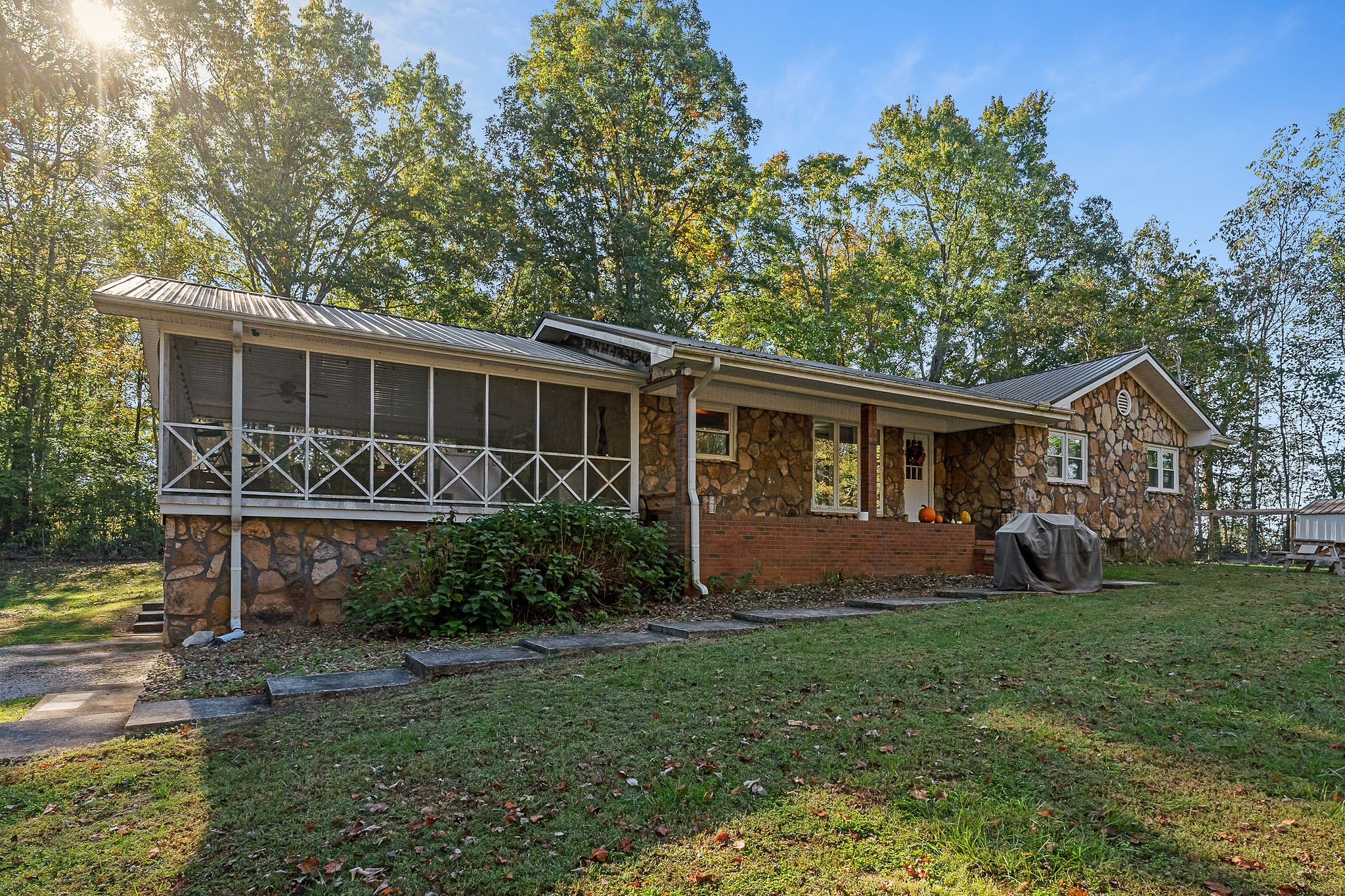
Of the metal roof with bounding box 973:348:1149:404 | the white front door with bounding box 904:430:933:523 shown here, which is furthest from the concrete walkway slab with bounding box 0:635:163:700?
the metal roof with bounding box 973:348:1149:404

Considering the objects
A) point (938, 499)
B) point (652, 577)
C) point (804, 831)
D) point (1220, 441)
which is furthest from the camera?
point (1220, 441)

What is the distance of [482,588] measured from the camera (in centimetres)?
754

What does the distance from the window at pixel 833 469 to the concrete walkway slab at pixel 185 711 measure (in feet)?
33.2

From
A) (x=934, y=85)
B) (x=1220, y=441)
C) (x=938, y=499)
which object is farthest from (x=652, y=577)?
(x=934, y=85)

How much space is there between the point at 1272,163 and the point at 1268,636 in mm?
22277

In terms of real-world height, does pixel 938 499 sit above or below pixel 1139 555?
above

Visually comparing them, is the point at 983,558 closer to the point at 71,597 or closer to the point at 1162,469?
the point at 1162,469

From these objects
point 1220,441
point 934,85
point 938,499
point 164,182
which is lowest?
point 938,499

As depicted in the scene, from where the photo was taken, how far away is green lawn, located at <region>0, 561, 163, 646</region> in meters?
9.28

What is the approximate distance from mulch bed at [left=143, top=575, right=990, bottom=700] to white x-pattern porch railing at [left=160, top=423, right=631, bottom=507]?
1.67 meters

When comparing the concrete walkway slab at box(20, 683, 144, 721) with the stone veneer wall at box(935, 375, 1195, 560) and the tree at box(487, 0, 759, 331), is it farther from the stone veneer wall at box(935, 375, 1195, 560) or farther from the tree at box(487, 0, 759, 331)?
the tree at box(487, 0, 759, 331)

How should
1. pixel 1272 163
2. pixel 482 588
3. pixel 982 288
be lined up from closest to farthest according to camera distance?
pixel 482 588, pixel 1272 163, pixel 982 288

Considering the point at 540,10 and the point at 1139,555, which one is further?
the point at 540,10

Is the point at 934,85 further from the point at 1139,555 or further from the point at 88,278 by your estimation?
the point at 88,278
